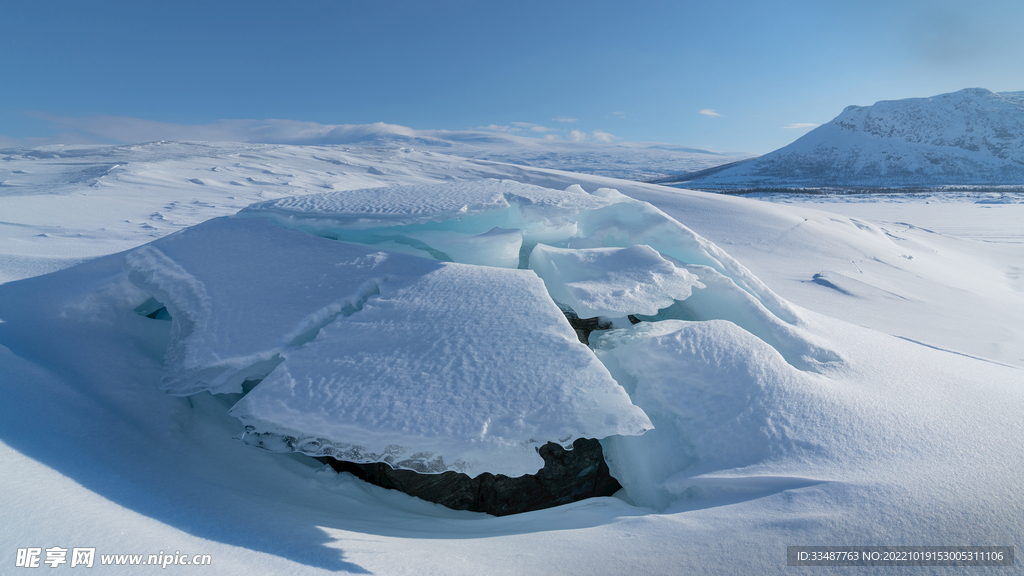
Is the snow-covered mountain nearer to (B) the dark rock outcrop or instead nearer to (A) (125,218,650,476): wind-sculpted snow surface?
(B) the dark rock outcrop

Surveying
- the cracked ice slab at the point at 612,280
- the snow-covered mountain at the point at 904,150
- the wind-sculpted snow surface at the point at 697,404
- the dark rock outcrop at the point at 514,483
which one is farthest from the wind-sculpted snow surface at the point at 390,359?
the snow-covered mountain at the point at 904,150

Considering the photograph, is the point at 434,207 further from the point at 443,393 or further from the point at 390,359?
the point at 443,393

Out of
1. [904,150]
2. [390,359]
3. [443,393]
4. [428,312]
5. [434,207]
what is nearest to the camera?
[443,393]

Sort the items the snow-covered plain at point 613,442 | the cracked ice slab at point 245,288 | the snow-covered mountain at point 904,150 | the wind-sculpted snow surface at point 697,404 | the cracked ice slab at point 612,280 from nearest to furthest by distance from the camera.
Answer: the snow-covered plain at point 613,442 → the wind-sculpted snow surface at point 697,404 → the cracked ice slab at point 245,288 → the cracked ice slab at point 612,280 → the snow-covered mountain at point 904,150

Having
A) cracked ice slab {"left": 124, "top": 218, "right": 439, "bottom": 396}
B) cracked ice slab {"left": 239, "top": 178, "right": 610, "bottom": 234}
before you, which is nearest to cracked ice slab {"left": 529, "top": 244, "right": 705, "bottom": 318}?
cracked ice slab {"left": 239, "top": 178, "right": 610, "bottom": 234}

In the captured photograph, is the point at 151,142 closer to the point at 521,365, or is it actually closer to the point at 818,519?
the point at 521,365

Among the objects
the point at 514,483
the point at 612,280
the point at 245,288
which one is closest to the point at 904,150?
the point at 612,280

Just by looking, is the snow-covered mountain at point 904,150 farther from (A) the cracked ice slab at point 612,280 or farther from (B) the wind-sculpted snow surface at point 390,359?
(B) the wind-sculpted snow surface at point 390,359

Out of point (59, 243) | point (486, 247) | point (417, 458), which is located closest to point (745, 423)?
point (417, 458)
